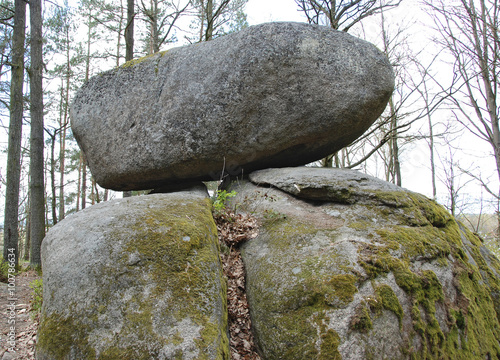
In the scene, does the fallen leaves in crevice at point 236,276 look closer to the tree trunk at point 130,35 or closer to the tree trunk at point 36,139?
the tree trunk at point 36,139

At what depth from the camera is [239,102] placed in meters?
4.70

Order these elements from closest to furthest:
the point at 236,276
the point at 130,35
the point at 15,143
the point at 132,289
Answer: the point at 132,289, the point at 236,276, the point at 15,143, the point at 130,35

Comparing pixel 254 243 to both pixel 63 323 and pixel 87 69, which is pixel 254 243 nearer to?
pixel 63 323

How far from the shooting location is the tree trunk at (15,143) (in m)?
7.48

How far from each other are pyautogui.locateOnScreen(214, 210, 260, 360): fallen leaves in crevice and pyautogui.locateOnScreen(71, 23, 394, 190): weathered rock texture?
1.26m

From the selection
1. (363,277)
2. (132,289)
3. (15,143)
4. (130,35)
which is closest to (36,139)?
(15,143)

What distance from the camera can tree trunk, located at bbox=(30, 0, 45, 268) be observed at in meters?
7.56

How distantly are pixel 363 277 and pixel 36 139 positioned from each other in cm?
814

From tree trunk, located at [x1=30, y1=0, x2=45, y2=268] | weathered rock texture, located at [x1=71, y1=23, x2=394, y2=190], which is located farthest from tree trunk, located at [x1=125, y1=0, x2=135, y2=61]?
weathered rock texture, located at [x1=71, y1=23, x2=394, y2=190]

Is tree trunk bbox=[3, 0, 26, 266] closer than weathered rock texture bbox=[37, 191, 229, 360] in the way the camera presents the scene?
No

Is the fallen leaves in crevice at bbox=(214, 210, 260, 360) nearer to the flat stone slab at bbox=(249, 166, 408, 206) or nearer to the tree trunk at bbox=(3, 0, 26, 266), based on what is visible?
the flat stone slab at bbox=(249, 166, 408, 206)

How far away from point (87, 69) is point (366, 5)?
42.6 ft

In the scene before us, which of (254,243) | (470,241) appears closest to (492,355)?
(470,241)

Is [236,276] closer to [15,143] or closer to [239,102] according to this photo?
[239,102]
